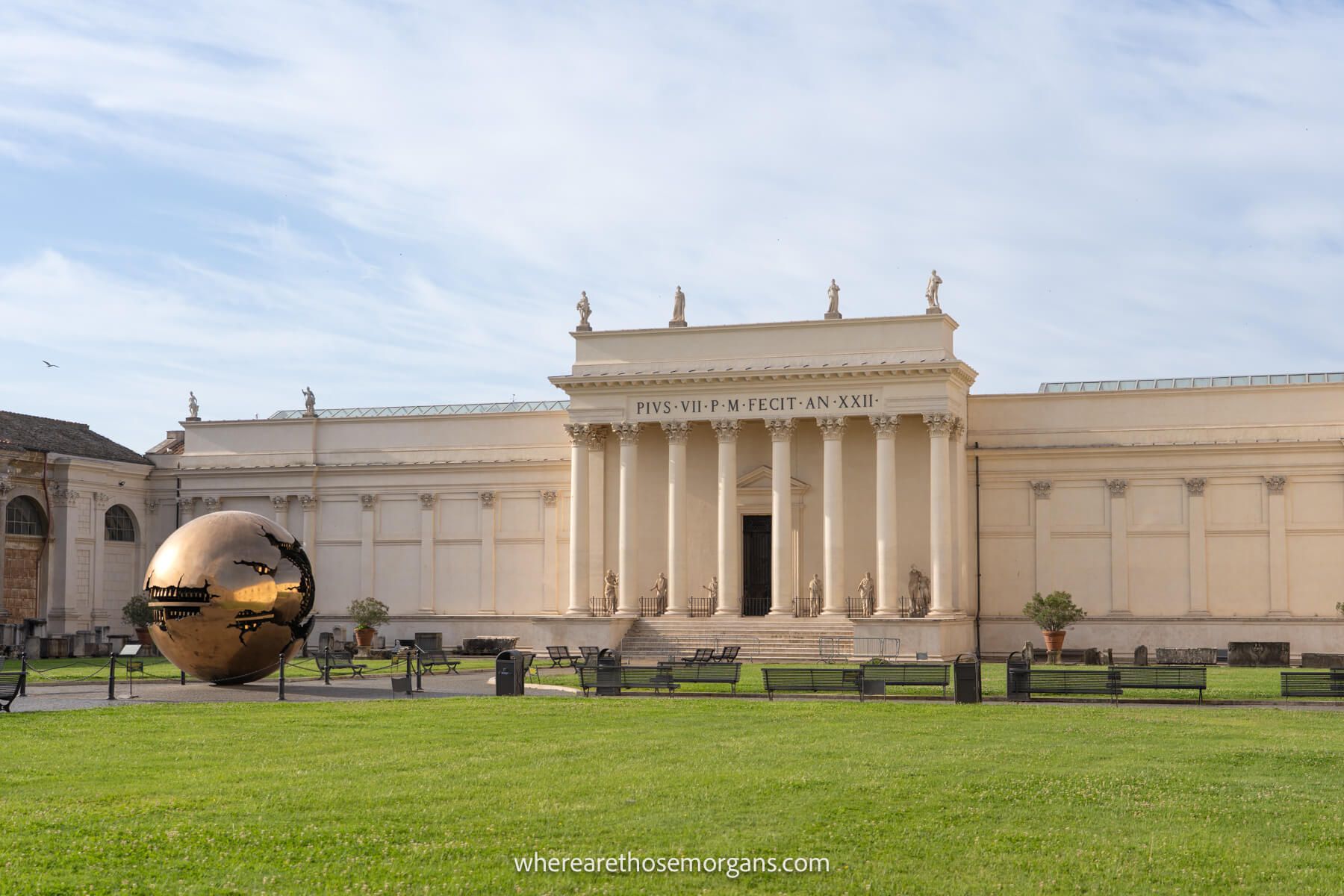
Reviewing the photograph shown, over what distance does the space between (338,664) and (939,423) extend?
22.6 m

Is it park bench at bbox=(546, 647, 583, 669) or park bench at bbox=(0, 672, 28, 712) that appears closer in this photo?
park bench at bbox=(0, 672, 28, 712)

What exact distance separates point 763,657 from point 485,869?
37636 mm

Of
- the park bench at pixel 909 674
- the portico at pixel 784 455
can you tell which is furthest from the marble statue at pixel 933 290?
the park bench at pixel 909 674

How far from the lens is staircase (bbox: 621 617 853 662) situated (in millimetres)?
49594

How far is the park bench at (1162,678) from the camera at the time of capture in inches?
1197

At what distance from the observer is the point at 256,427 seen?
64.0m

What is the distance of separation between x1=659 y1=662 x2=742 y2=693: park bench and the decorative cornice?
2003 centimetres

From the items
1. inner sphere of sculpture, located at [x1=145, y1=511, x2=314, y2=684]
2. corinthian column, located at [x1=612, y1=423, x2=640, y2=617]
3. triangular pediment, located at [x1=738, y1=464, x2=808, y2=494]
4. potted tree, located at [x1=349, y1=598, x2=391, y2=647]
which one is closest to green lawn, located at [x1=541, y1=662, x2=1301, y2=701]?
inner sphere of sculpture, located at [x1=145, y1=511, x2=314, y2=684]

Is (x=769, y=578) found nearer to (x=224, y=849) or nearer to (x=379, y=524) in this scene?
(x=379, y=524)

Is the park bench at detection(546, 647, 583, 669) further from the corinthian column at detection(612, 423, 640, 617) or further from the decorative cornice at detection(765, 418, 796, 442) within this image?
the decorative cornice at detection(765, 418, 796, 442)

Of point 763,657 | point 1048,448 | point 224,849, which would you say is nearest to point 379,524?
point 763,657

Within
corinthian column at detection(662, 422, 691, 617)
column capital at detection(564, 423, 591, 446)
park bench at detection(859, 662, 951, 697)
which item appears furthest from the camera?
column capital at detection(564, 423, 591, 446)

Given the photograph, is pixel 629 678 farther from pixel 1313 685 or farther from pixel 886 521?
pixel 886 521

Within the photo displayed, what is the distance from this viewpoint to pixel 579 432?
182 feet
